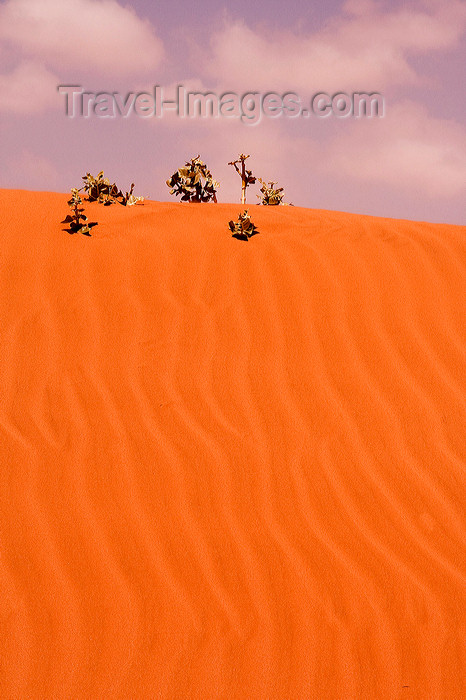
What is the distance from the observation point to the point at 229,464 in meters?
3.38

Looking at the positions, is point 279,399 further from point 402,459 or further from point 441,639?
point 441,639

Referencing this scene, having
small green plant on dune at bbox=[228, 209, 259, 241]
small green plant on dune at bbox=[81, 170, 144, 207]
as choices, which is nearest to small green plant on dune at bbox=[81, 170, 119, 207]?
small green plant on dune at bbox=[81, 170, 144, 207]

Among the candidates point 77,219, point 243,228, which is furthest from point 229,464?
point 77,219

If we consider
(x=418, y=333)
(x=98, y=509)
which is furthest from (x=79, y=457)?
Result: (x=418, y=333)

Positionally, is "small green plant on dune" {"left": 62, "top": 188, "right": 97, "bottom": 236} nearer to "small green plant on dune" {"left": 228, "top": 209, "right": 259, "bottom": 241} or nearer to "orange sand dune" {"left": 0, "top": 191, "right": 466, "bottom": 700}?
"orange sand dune" {"left": 0, "top": 191, "right": 466, "bottom": 700}

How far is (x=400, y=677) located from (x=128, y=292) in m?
3.13

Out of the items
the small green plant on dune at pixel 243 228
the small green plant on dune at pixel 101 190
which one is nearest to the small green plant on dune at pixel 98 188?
the small green plant on dune at pixel 101 190

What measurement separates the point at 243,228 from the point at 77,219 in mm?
1448

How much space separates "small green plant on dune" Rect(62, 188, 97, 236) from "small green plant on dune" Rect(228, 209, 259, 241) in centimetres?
124

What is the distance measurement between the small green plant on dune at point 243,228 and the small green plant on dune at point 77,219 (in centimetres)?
124

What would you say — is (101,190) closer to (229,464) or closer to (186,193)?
(186,193)

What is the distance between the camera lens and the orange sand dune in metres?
2.50

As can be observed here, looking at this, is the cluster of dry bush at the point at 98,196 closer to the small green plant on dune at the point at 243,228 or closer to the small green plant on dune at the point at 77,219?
the small green plant on dune at the point at 77,219

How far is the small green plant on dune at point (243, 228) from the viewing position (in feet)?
17.7
